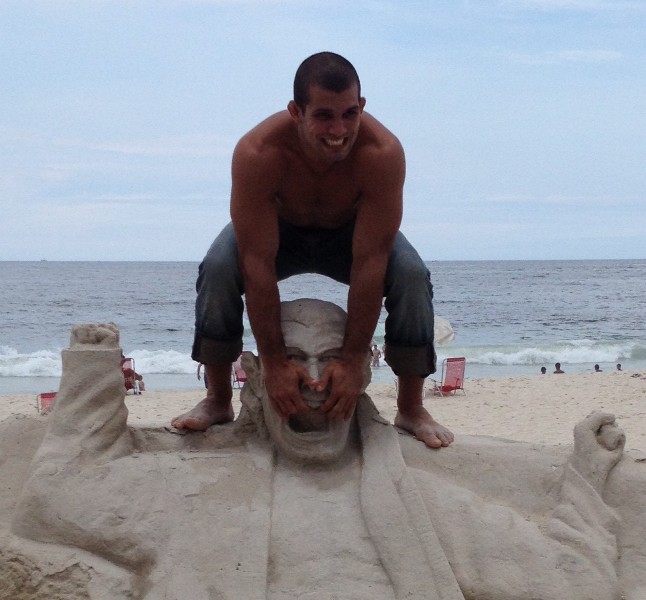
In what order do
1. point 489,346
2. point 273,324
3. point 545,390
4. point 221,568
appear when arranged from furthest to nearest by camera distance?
point 489,346 < point 545,390 < point 273,324 < point 221,568

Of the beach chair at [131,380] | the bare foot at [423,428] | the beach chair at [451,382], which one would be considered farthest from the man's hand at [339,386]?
the beach chair at [451,382]

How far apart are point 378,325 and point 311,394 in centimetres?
1823

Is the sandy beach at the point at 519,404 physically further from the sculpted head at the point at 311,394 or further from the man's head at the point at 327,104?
the man's head at the point at 327,104

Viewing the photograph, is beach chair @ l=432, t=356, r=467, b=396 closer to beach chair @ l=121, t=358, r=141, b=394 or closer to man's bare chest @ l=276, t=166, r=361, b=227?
beach chair @ l=121, t=358, r=141, b=394

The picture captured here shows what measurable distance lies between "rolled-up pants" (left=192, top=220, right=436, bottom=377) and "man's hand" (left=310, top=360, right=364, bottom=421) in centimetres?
42

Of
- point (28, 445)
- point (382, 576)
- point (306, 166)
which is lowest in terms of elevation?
point (382, 576)

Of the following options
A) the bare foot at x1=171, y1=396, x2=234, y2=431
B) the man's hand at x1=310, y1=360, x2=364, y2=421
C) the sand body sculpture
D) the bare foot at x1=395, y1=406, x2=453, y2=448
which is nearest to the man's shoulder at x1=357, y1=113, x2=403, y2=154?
the sand body sculpture

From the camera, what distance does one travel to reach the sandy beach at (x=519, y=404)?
10.3 metres

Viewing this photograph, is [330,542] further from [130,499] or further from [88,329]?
[88,329]

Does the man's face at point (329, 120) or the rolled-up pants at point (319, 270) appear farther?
the rolled-up pants at point (319, 270)

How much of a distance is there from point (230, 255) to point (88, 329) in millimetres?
681

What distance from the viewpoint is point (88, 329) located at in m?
3.93

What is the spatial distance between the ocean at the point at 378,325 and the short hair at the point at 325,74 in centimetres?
1295

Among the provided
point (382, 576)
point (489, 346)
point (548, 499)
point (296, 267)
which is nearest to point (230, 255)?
point (296, 267)
